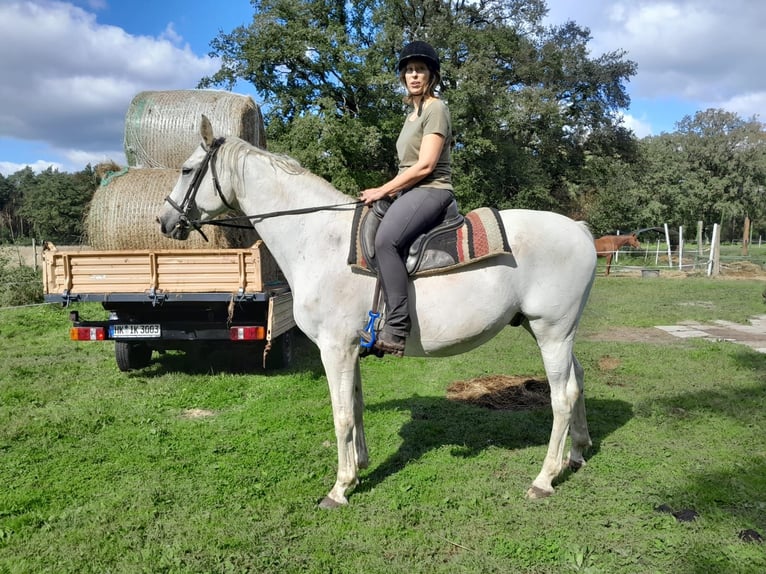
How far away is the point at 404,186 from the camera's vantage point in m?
3.42

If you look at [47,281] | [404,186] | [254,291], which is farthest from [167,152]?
[404,186]

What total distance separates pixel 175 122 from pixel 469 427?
5906 millimetres

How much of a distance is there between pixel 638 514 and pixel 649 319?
27.4ft

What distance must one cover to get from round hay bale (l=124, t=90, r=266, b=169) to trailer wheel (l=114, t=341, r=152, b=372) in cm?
264

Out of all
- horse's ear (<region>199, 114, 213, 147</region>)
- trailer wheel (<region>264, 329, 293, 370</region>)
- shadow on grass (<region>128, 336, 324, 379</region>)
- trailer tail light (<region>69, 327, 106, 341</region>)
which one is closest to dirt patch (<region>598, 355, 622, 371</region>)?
shadow on grass (<region>128, 336, 324, 379</region>)

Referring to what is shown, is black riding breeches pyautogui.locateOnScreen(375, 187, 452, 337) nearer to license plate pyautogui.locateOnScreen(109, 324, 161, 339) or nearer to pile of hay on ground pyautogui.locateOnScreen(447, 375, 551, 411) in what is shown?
pile of hay on ground pyautogui.locateOnScreen(447, 375, 551, 411)

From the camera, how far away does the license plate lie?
6.17 metres

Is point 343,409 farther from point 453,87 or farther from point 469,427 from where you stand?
point 453,87

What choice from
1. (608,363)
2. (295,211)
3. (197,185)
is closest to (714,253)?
(608,363)

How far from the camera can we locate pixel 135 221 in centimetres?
638

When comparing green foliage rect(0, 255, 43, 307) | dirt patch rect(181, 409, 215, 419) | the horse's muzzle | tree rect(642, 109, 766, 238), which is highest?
tree rect(642, 109, 766, 238)

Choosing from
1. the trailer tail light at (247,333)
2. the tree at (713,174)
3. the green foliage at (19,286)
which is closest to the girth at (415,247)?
the trailer tail light at (247,333)

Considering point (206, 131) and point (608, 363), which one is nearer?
point (206, 131)

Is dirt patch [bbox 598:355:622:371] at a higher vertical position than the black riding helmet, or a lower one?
lower
